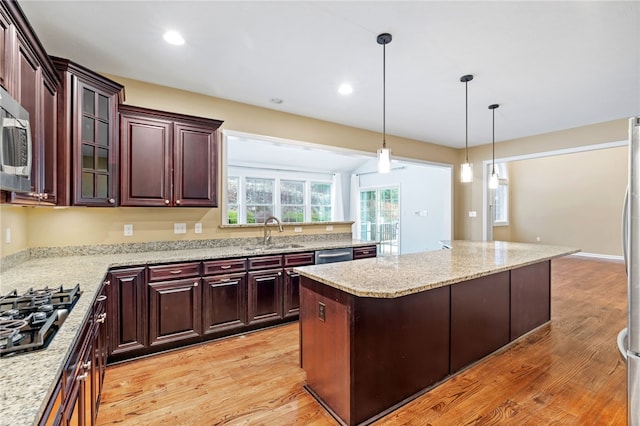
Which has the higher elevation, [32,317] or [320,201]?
[320,201]

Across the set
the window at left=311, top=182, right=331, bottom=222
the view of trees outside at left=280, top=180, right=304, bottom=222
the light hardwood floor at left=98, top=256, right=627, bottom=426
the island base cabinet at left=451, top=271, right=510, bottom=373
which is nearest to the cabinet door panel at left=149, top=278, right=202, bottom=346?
the light hardwood floor at left=98, top=256, right=627, bottom=426

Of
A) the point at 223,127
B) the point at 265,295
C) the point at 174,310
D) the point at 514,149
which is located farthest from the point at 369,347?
the point at 514,149

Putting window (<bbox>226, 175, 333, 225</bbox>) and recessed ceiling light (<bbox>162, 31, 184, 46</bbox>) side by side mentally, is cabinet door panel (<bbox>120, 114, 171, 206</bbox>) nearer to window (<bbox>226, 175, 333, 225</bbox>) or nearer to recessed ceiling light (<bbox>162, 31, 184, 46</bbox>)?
recessed ceiling light (<bbox>162, 31, 184, 46</bbox>)

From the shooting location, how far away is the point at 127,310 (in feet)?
8.45

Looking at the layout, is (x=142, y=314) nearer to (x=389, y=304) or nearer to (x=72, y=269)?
(x=72, y=269)

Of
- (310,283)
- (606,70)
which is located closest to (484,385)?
(310,283)

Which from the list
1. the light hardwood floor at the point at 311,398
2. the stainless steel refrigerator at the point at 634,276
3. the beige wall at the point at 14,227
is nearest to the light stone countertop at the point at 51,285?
the beige wall at the point at 14,227

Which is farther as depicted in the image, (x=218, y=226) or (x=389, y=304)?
(x=218, y=226)

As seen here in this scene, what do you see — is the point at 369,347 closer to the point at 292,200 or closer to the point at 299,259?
the point at 299,259

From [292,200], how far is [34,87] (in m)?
6.93

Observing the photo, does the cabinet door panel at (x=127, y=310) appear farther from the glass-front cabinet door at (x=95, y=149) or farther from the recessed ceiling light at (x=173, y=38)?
the recessed ceiling light at (x=173, y=38)

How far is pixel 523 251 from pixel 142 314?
3.71 metres

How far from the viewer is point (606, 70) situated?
3.00m

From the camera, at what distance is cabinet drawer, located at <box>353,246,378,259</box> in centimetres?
397
